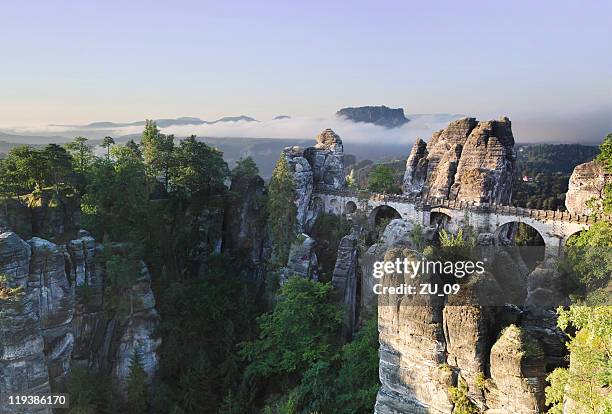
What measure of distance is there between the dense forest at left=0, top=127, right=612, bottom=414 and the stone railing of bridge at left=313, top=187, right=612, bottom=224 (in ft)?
7.87

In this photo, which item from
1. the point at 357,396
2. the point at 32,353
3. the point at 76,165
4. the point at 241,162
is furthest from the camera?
the point at 241,162

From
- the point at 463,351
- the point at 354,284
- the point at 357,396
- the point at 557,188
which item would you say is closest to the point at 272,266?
the point at 354,284

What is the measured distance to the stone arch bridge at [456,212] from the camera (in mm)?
26844

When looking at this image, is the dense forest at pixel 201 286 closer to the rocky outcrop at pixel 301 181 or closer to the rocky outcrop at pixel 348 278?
the rocky outcrop at pixel 301 181

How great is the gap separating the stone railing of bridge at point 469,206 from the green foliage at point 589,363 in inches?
586

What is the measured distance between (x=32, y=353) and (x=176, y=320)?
7.29 metres

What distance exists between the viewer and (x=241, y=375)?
2525 centimetres

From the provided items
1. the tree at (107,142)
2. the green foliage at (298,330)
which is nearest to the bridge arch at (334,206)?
the green foliage at (298,330)

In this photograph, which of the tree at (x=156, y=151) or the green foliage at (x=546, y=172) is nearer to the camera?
the tree at (x=156, y=151)

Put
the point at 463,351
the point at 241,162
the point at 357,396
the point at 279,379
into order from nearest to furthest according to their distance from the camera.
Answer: the point at 463,351, the point at 357,396, the point at 279,379, the point at 241,162

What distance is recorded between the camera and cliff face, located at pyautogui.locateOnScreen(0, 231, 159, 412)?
68.4 ft

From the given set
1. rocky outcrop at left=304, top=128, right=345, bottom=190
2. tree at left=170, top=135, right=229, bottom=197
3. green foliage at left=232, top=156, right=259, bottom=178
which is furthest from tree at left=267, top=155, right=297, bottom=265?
rocky outcrop at left=304, top=128, right=345, bottom=190

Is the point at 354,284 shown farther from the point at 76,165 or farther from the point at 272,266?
the point at 76,165

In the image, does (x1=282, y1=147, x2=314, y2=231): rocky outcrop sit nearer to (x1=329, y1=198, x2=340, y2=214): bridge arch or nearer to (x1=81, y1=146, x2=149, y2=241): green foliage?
(x1=329, y1=198, x2=340, y2=214): bridge arch
